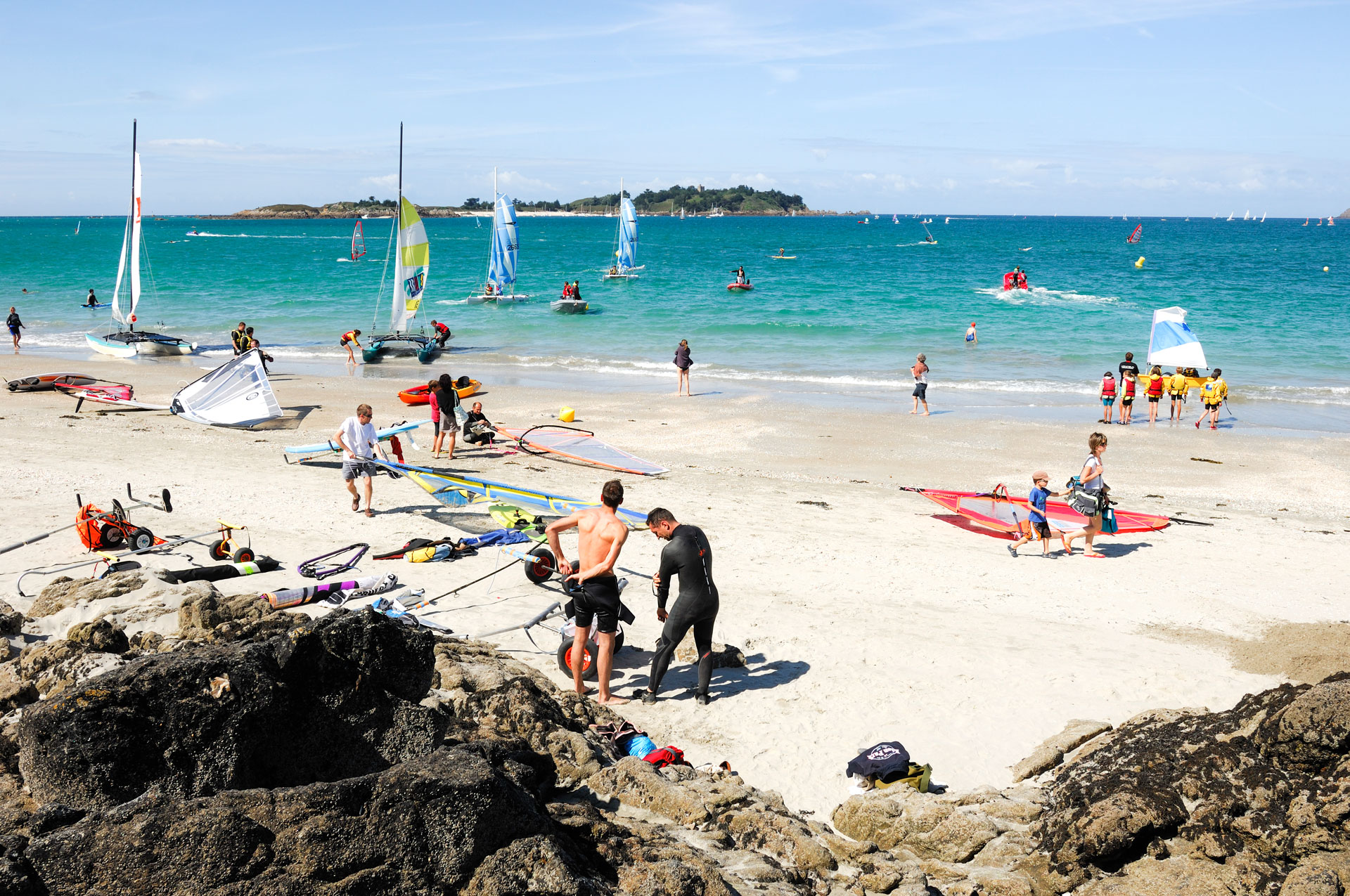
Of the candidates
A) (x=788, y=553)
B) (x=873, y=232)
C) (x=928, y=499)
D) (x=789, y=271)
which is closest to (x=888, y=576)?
(x=788, y=553)

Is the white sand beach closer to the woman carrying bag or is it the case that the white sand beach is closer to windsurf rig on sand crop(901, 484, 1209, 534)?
windsurf rig on sand crop(901, 484, 1209, 534)

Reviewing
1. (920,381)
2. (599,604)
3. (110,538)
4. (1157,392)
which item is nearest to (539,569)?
(599,604)

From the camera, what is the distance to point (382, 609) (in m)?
7.30

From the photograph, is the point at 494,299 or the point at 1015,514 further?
the point at 494,299

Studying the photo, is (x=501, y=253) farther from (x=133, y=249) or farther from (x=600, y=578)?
(x=600, y=578)

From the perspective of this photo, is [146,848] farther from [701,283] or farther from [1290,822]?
[701,283]

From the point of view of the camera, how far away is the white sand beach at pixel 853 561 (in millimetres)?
6352

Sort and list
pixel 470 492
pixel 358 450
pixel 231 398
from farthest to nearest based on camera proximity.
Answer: pixel 231 398, pixel 470 492, pixel 358 450

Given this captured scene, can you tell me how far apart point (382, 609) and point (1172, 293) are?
155ft

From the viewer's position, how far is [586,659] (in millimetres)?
6539

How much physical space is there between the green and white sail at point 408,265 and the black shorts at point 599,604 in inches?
775

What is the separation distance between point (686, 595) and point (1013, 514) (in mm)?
6178

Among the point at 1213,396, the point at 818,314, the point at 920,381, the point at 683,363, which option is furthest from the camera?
the point at 818,314

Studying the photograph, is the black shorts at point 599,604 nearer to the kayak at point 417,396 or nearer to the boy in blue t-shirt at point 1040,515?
the boy in blue t-shirt at point 1040,515
